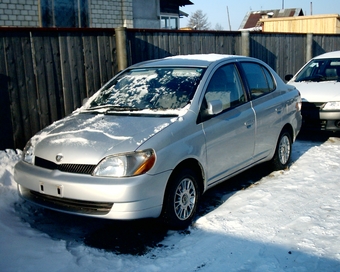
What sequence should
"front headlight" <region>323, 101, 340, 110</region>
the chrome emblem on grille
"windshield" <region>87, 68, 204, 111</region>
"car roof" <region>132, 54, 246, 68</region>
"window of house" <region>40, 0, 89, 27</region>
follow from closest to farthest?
the chrome emblem on grille, "windshield" <region>87, 68, 204, 111</region>, "car roof" <region>132, 54, 246, 68</region>, "front headlight" <region>323, 101, 340, 110</region>, "window of house" <region>40, 0, 89, 27</region>

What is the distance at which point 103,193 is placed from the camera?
3795 millimetres

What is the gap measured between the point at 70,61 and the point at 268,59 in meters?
6.77

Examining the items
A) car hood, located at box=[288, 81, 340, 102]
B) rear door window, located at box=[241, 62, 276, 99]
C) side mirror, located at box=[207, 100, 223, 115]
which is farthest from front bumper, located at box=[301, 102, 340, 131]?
side mirror, located at box=[207, 100, 223, 115]

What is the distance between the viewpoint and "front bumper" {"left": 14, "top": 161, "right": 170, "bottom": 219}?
12.5 feet

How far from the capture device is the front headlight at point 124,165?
12.7ft

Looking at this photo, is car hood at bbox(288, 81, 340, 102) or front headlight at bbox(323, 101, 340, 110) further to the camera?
car hood at bbox(288, 81, 340, 102)

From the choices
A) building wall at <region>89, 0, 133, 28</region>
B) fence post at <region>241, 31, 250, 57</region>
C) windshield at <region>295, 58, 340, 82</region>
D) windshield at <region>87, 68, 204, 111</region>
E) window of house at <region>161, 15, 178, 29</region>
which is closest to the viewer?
windshield at <region>87, 68, 204, 111</region>

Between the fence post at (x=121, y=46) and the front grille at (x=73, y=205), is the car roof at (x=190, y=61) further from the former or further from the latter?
the front grille at (x=73, y=205)

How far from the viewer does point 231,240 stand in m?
4.14

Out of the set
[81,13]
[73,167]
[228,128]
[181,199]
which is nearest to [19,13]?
[81,13]

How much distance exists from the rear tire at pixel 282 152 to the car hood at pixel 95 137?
2.46 m

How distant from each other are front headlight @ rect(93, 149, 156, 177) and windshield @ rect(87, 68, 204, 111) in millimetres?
1001

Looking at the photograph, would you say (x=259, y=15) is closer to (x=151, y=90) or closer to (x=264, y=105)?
(x=264, y=105)

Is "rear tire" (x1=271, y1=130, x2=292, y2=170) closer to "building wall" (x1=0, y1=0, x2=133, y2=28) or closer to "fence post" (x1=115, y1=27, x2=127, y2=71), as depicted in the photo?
"fence post" (x1=115, y1=27, x2=127, y2=71)
